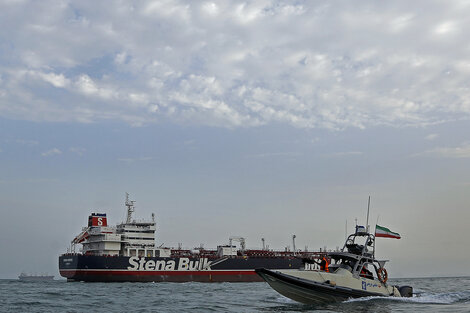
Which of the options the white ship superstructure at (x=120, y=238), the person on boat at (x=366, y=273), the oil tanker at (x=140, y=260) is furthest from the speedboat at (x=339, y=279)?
the white ship superstructure at (x=120, y=238)

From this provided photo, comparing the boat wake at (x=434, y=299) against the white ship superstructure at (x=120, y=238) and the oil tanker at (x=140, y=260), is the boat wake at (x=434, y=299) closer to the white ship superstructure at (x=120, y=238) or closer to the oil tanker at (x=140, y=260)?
the oil tanker at (x=140, y=260)

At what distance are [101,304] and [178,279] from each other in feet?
116

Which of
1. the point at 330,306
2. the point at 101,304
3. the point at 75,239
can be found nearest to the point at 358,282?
the point at 330,306

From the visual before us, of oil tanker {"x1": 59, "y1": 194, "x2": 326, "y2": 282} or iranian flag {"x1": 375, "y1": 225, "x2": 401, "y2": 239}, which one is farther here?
oil tanker {"x1": 59, "y1": 194, "x2": 326, "y2": 282}

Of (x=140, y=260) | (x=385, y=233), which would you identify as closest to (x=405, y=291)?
(x=385, y=233)

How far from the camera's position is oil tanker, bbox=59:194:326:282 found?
190 feet

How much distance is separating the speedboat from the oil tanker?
106 feet

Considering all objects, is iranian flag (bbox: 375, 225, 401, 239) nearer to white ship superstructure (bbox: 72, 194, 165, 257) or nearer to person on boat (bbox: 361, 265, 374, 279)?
person on boat (bbox: 361, 265, 374, 279)

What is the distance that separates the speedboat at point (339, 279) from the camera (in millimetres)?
23953

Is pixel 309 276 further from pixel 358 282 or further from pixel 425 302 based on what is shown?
pixel 425 302

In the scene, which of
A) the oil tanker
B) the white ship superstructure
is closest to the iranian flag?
the oil tanker

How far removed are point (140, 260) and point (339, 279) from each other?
3920 cm

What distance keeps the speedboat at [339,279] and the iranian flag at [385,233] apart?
71 cm

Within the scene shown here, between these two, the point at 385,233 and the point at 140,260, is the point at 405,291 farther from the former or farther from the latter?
the point at 140,260
